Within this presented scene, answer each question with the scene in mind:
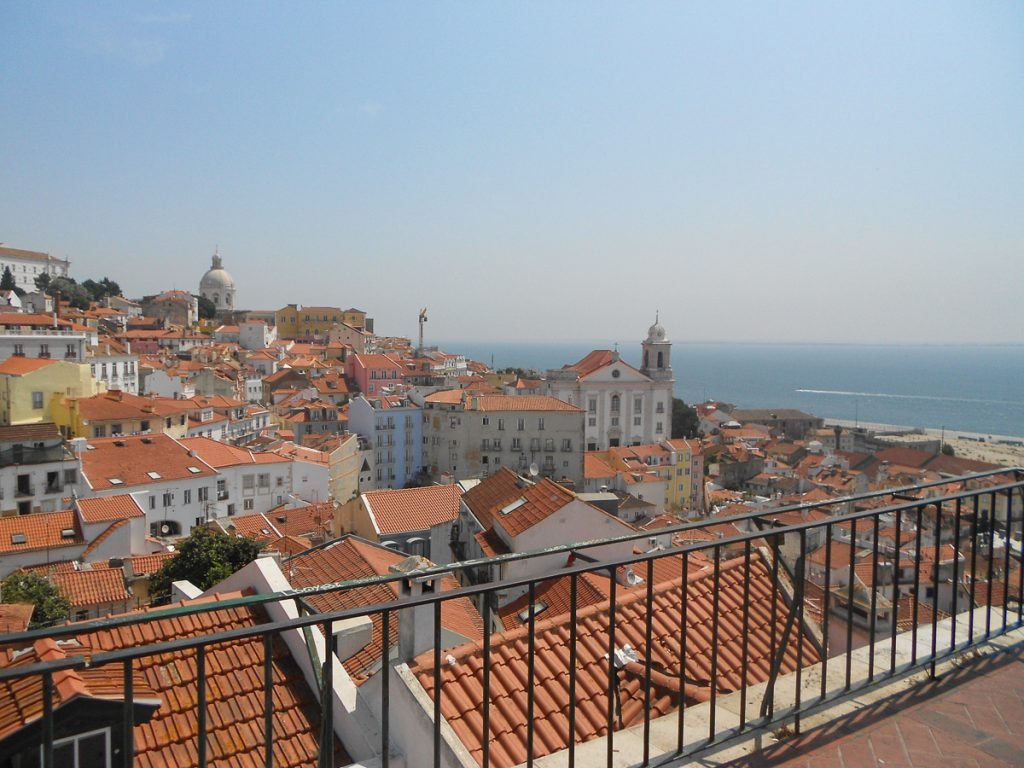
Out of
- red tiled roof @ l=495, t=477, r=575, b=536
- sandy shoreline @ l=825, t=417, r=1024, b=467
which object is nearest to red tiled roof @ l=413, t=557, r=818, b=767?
red tiled roof @ l=495, t=477, r=575, b=536

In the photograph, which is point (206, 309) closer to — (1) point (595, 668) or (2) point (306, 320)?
(2) point (306, 320)

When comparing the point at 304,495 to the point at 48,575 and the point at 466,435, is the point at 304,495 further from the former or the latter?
the point at 48,575

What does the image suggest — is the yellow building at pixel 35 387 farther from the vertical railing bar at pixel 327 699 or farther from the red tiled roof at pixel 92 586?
the vertical railing bar at pixel 327 699

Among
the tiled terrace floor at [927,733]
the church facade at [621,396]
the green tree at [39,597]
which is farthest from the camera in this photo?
the church facade at [621,396]

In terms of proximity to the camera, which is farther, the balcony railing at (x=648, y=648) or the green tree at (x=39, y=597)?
the green tree at (x=39, y=597)

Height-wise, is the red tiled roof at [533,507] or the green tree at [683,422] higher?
the red tiled roof at [533,507]

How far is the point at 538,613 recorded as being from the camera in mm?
8703

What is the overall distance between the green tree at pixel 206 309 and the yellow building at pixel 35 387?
62.3 metres

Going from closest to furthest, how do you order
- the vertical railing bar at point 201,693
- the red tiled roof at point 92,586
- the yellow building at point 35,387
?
the vertical railing bar at point 201,693, the red tiled roof at point 92,586, the yellow building at point 35,387

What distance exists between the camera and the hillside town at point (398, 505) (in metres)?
4.71

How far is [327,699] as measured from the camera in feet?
7.73

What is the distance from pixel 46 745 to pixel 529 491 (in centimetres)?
1333

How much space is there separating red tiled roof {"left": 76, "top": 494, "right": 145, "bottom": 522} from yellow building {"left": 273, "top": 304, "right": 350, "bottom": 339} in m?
76.7

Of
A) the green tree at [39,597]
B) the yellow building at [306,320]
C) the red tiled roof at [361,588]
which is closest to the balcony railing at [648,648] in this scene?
the red tiled roof at [361,588]
